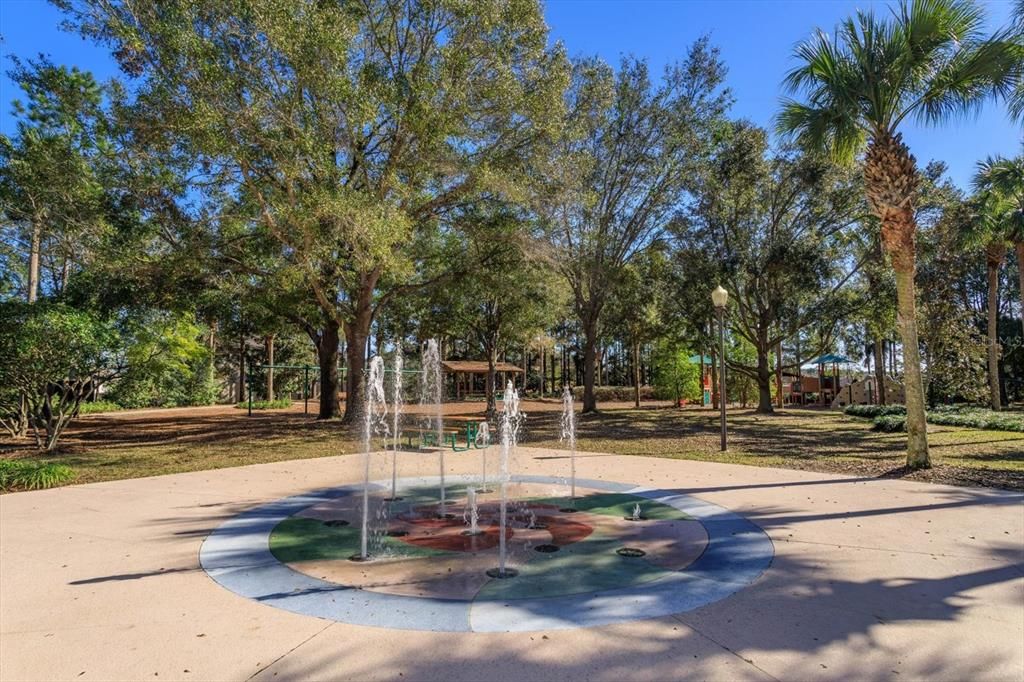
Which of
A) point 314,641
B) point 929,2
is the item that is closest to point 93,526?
point 314,641

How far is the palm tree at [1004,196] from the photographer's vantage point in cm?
1798

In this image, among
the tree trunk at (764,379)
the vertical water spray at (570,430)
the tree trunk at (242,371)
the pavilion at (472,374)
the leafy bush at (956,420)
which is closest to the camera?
the vertical water spray at (570,430)

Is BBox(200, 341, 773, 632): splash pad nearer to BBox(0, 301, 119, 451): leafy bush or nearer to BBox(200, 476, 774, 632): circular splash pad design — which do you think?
BBox(200, 476, 774, 632): circular splash pad design

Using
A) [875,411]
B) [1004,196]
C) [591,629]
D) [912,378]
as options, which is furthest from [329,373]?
[1004,196]

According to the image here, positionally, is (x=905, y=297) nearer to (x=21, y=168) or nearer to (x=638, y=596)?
(x=638, y=596)

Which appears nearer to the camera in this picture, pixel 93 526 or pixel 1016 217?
pixel 93 526

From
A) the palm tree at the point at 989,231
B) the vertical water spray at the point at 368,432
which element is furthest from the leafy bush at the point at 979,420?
the vertical water spray at the point at 368,432

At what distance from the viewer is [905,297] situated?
→ 9.12 meters

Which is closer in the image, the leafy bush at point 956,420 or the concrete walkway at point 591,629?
the concrete walkway at point 591,629

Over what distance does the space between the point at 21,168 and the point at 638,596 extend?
14.9m

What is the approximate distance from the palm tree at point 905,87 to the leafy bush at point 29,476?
1329 centimetres

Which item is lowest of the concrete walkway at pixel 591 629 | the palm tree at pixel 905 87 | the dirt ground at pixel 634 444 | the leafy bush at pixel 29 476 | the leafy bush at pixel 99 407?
the dirt ground at pixel 634 444

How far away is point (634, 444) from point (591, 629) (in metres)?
10.4

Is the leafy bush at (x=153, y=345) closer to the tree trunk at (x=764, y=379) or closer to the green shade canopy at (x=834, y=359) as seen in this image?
the tree trunk at (x=764, y=379)
